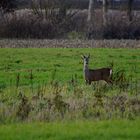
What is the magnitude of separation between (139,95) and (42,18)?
27408 mm

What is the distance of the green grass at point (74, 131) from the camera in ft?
36.3

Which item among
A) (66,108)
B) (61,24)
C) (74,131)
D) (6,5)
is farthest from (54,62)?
(6,5)

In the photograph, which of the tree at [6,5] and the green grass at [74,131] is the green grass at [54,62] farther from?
the tree at [6,5]

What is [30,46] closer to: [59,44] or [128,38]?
[59,44]

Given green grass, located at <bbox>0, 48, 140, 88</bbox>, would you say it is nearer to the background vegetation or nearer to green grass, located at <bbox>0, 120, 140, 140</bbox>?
green grass, located at <bbox>0, 120, 140, 140</bbox>

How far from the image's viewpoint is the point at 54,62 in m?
23.9

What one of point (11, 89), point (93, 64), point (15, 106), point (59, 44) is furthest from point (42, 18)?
point (15, 106)

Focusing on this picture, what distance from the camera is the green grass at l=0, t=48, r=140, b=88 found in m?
19.6

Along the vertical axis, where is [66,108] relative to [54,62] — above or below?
above

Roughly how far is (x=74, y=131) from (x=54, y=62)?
12514mm

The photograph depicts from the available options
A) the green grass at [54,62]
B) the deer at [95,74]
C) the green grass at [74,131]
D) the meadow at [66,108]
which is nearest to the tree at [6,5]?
the green grass at [54,62]

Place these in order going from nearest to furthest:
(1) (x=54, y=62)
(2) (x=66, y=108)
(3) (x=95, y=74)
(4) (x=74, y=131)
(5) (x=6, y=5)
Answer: (4) (x=74, y=131) → (2) (x=66, y=108) → (3) (x=95, y=74) → (1) (x=54, y=62) → (5) (x=6, y=5)

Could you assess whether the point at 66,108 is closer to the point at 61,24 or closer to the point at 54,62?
the point at 54,62

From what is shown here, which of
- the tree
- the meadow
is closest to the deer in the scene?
the meadow
